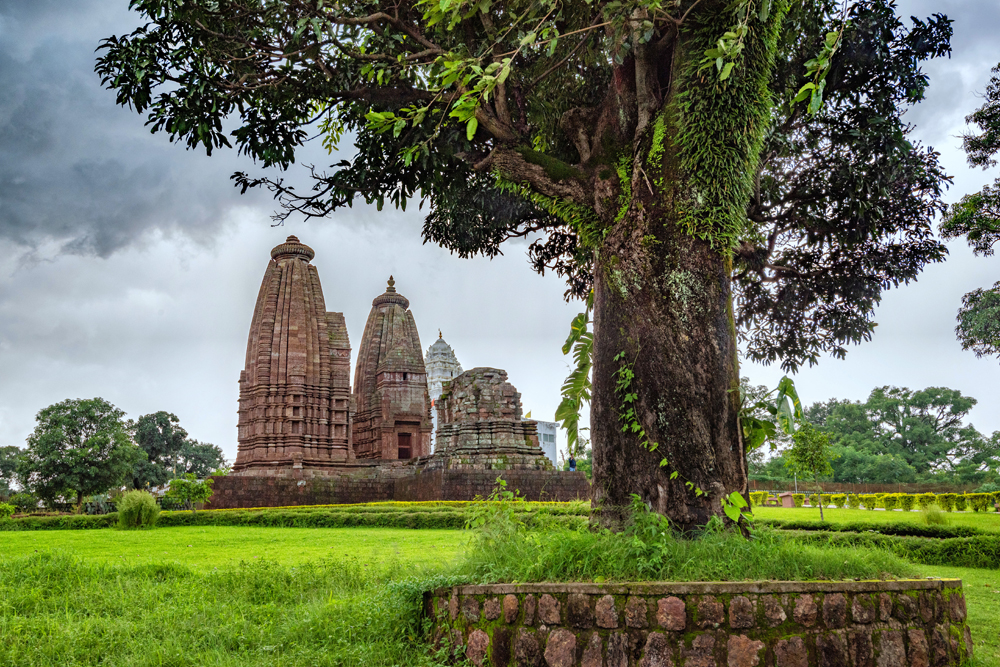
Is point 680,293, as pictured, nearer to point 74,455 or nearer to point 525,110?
point 525,110

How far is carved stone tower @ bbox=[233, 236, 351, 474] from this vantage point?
2345 centimetres

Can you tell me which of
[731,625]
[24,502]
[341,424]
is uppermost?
[341,424]

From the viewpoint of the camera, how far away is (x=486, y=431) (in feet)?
70.2

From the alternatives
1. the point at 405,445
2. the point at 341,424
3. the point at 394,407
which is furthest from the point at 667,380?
the point at 405,445

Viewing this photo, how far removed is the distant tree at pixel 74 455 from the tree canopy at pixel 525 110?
3426 centimetres

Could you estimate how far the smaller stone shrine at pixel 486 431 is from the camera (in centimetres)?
2070

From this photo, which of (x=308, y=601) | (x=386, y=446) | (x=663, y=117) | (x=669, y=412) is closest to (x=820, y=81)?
(x=663, y=117)

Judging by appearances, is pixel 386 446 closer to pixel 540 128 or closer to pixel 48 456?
pixel 48 456

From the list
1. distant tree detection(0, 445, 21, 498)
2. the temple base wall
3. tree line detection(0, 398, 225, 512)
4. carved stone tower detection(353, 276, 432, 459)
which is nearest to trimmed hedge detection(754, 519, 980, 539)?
the temple base wall

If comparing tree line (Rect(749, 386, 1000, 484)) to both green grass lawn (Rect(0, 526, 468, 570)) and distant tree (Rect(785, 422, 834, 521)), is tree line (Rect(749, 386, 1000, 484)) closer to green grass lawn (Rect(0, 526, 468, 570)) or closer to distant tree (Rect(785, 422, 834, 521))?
distant tree (Rect(785, 422, 834, 521))

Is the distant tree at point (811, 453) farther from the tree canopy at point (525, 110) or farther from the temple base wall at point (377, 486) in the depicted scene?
the tree canopy at point (525, 110)

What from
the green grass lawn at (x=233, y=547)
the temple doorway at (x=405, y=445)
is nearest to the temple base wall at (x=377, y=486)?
the temple doorway at (x=405, y=445)

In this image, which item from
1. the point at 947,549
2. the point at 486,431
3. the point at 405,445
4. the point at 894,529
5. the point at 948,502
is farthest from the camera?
the point at 405,445

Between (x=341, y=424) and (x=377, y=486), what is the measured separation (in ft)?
12.1
